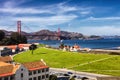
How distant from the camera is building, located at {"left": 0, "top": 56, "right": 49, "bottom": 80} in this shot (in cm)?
5644

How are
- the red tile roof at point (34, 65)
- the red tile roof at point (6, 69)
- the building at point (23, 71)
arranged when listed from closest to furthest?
the red tile roof at point (6, 69) → the building at point (23, 71) → the red tile roof at point (34, 65)

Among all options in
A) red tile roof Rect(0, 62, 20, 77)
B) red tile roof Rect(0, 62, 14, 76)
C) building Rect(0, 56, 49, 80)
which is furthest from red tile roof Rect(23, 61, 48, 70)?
red tile roof Rect(0, 62, 14, 76)

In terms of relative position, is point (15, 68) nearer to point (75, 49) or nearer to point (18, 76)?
point (18, 76)

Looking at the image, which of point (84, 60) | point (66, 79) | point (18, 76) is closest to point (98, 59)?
point (84, 60)

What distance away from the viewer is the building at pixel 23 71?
185 feet

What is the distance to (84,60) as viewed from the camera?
103000 mm

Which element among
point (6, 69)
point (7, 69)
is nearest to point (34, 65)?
point (7, 69)

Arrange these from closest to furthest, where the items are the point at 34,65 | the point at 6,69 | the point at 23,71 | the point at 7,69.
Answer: the point at 6,69, the point at 7,69, the point at 23,71, the point at 34,65

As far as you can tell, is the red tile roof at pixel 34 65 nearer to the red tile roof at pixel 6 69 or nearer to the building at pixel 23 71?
the building at pixel 23 71

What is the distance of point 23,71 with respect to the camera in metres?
59.8

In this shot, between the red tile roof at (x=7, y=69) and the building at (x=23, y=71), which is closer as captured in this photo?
the red tile roof at (x=7, y=69)

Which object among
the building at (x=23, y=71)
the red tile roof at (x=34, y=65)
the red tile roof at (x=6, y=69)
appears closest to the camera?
the red tile roof at (x=6, y=69)

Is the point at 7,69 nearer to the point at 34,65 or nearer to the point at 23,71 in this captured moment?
the point at 23,71

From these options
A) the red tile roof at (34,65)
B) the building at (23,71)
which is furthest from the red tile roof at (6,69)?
the red tile roof at (34,65)
